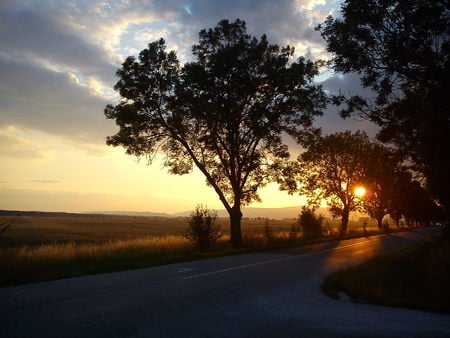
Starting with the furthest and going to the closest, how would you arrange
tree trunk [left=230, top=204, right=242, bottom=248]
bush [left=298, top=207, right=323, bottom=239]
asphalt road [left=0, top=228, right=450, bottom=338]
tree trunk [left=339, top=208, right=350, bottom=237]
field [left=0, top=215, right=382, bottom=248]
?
field [left=0, top=215, right=382, bottom=248], tree trunk [left=339, top=208, right=350, bottom=237], bush [left=298, top=207, right=323, bottom=239], tree trunk [left=230, top=204, right=242, bottom=248], asphalt road [left=0, top=228, right=450, bottom=338]

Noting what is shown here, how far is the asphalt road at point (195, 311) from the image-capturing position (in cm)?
655

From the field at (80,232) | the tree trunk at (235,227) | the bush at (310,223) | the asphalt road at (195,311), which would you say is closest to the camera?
the asphalt road at (195,311)

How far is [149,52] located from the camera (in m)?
25.5

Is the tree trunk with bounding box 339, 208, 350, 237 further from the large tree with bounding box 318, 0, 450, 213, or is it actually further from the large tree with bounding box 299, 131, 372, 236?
the large tree with bounding box 318, 0, 450, 213

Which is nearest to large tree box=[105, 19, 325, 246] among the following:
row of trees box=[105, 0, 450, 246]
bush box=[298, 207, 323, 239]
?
row of trees box=[105, 0, 450, 246]

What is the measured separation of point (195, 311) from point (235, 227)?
19.0 metres

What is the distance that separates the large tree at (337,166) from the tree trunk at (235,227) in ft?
70.1

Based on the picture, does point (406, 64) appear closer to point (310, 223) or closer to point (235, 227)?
point (235, 227)

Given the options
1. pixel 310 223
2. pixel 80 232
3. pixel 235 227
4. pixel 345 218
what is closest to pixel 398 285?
pixel 235 227

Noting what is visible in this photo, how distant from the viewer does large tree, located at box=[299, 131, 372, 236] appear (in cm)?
4678

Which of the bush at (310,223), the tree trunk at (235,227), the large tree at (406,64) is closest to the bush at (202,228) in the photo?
the tree trunk at (235,227)

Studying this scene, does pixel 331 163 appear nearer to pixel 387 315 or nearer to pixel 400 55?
pixel 400 55

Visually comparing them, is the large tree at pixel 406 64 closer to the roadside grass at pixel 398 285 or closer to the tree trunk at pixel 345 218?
the roadside grass at pixel 398 285

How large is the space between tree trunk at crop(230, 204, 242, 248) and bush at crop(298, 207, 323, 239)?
13.6m
